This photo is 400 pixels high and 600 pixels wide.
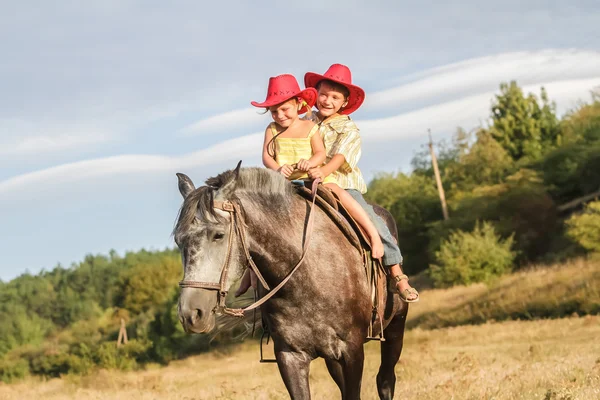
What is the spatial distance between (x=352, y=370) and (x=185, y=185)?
200 cm

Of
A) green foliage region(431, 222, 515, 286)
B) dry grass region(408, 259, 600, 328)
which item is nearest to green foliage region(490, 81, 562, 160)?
green foliage region(431, 222, 515, 286)

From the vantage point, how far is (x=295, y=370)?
20.6 ft

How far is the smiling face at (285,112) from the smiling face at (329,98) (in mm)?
635

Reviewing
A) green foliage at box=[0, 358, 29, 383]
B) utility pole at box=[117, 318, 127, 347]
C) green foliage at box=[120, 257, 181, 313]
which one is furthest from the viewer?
green foliage at box=[120, 257, 181, 313]

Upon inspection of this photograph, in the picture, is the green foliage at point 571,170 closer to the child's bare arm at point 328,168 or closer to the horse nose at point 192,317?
the child's bare arm at point 328,168

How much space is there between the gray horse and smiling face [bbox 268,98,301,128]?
0.67 meters

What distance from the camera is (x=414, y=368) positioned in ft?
45.7

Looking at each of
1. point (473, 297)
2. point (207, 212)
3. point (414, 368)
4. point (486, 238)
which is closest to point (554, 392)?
point (207, 212)

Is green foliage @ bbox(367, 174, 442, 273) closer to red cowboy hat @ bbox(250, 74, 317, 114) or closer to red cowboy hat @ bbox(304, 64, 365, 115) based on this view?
red cowboy hat @ bbox(304, 64, 365, 115)

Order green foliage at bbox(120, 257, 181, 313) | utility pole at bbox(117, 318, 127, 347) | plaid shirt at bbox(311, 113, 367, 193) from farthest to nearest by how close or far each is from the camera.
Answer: green foliage at bbox(120, 257, 181, 313) < utility pole at bbox(117, 318, 127, 347) < plaid shirt at bbox(311, 113, 367, 193)

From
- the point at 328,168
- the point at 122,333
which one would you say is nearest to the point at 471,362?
the point at 328,168

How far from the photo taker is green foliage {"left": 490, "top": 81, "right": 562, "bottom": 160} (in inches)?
3440

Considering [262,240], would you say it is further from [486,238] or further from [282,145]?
[486,238]

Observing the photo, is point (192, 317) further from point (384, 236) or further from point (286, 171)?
point (384, 236)
